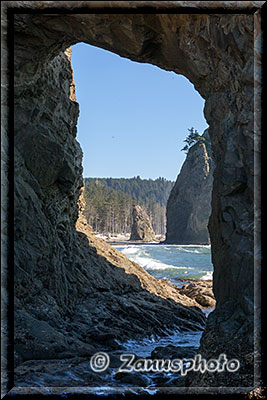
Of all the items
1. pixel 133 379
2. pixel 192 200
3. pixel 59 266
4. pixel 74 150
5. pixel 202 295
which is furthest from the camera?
pixel 192 200

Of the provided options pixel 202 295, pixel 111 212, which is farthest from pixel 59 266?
pixel 111 212

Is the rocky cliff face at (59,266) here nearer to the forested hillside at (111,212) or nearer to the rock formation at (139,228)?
the rock formation at (139,228)

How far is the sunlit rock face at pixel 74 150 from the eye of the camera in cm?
582

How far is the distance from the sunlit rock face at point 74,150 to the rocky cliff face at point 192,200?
61897 millimetres

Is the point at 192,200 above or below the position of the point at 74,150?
below

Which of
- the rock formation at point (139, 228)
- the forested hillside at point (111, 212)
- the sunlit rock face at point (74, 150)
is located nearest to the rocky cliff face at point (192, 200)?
the rock formation at point (139, 228)

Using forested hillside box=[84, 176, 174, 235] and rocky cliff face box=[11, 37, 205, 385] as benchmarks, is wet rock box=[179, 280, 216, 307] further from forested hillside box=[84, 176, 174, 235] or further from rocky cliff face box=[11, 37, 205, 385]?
forested hillside box=[84, 176, 174, 235]

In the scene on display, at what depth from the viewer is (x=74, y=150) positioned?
42.5 feet

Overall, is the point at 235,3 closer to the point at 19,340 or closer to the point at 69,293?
the point at 19,340

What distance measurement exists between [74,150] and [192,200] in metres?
64.0

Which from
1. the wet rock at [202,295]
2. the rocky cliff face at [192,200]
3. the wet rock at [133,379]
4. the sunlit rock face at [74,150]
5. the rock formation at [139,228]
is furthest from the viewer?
the rock formation at [139,228]

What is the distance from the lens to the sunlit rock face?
19.1 ft

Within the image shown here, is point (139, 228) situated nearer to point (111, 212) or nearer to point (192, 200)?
point (111, 212)
